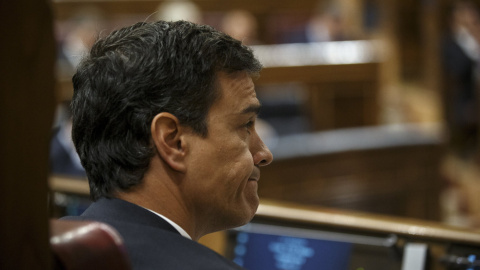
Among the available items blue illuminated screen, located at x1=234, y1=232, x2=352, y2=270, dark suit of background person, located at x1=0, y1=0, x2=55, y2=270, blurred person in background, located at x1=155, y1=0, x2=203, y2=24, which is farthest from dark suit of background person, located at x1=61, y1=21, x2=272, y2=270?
blurred person in background, located at x1=155, y1=0, x2=203, y2=24

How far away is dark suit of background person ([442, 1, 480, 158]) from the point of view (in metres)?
6.52

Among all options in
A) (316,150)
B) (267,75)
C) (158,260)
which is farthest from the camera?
(267,75)

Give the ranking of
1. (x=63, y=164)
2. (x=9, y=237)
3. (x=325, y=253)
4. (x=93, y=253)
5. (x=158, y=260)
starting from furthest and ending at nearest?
1. (x=63, y=164)
2. (x=325, y=253)
3. (x=158, y=260)
4. (x=93, y=253)
5. (x=9, y=237)

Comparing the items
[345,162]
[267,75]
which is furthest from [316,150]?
[267,75]

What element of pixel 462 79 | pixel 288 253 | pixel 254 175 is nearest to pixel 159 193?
pixel 254 175

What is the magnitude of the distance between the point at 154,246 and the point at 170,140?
219 mm

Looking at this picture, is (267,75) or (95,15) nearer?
(267,75)

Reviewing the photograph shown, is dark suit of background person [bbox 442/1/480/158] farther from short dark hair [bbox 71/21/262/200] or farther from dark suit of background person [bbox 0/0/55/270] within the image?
dark suit of background person [bbox 0/0/55/270]

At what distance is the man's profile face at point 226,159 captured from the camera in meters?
1.31

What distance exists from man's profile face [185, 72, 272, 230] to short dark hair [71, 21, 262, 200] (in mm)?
22

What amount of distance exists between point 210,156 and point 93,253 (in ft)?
1.69

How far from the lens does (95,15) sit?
7.59 meters

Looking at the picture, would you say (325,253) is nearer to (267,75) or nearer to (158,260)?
(158,260)

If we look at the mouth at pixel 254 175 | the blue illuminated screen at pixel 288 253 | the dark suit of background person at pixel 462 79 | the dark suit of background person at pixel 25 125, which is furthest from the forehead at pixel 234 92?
the dark suit of background person at pixel 462 79
